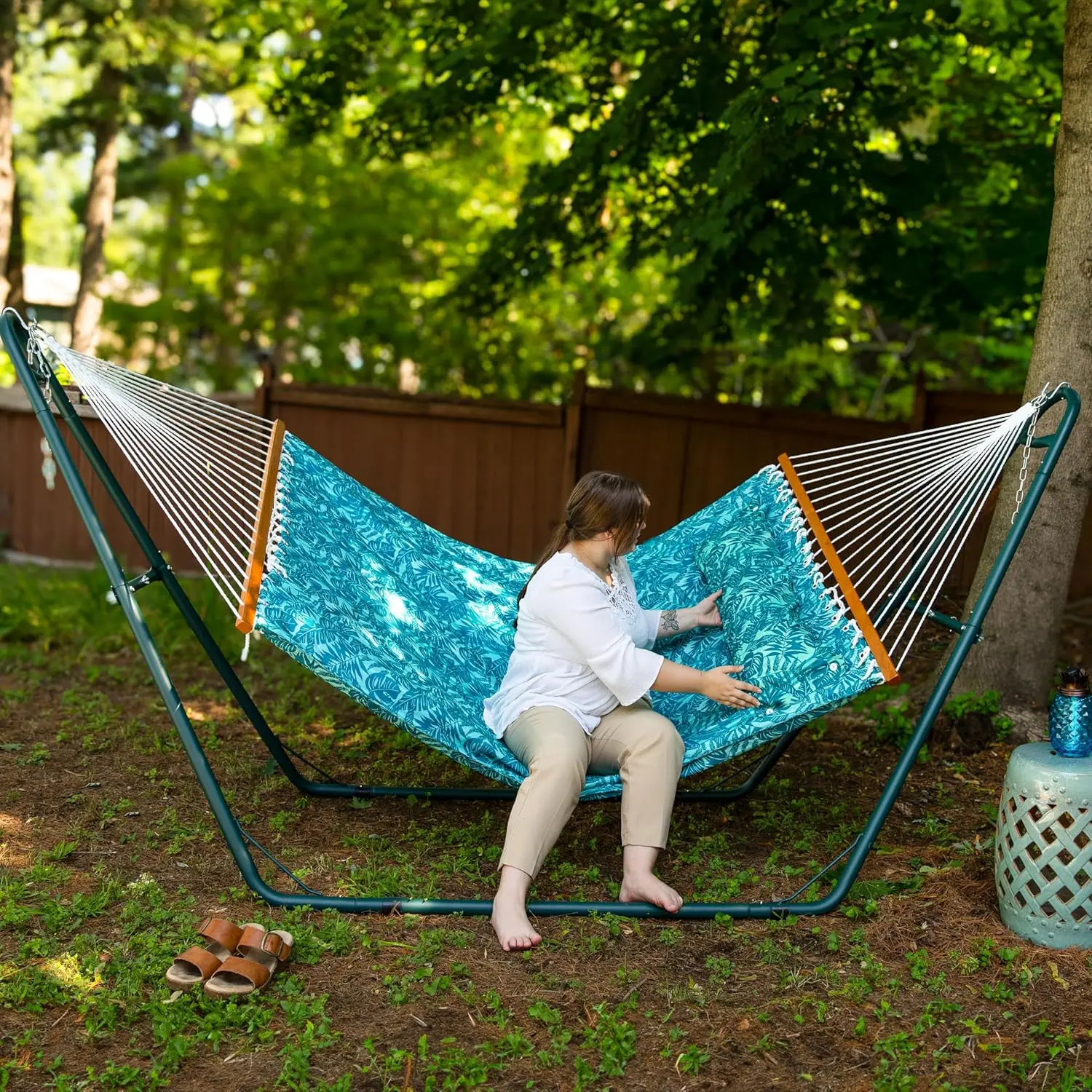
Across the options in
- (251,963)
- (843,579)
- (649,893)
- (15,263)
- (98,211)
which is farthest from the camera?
(98,211)

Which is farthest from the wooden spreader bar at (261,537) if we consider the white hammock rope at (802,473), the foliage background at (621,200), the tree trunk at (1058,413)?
the tree trunk at (1058,413)

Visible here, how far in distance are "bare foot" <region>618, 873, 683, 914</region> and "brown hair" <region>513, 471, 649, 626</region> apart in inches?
28.2

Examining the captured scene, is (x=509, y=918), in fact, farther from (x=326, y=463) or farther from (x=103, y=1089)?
(x=326, y=463)

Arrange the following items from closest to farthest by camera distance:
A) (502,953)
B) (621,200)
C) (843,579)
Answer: (502,953)
(843,579)
(621,200)

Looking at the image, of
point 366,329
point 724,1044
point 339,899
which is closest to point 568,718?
point 339,899

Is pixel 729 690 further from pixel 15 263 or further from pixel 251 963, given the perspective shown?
pixel 15 263

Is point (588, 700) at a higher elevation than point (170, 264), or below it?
below

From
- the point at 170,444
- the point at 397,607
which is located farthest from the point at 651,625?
the point at 170,444

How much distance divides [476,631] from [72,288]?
19401mm

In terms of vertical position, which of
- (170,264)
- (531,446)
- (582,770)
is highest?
(170,264)

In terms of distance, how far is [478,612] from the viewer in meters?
3.11

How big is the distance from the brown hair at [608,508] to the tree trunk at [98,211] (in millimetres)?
7062

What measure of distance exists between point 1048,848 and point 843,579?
2.17 ft

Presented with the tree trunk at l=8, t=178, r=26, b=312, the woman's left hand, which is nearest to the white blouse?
the woman's left hand
